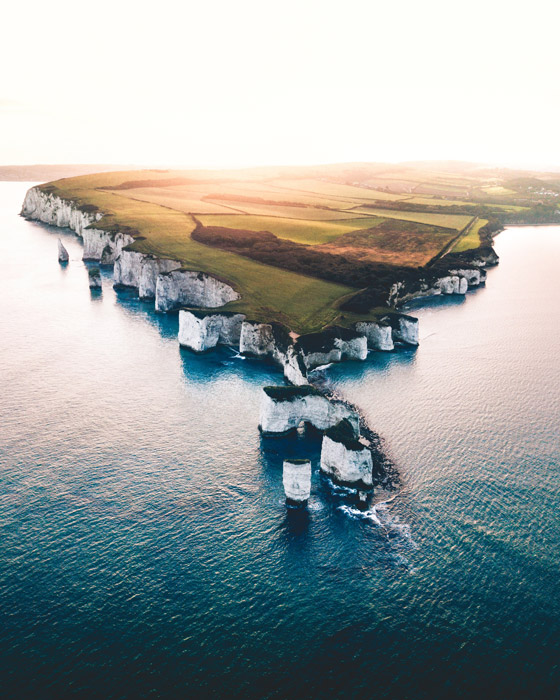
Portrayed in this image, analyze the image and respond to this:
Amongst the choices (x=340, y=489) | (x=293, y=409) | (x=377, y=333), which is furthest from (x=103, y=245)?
(x=340, y=489)

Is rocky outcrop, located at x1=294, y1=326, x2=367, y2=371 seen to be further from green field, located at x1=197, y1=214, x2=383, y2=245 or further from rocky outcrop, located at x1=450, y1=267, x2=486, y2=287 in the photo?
green field, located at x1=197, y1=214, x2=383, y2=245

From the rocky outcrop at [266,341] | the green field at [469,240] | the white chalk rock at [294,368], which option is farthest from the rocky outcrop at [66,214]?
the white chalk rock at [294,368]

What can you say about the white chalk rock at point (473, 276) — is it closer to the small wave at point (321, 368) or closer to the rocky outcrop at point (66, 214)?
the small wave at point (321, 368)

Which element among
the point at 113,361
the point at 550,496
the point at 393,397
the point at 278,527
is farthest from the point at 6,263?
the point at 550,496

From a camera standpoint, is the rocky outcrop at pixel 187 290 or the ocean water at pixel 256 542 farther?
the rocky outcrop at pixel 187 290

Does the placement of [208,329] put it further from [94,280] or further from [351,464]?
[94,280]

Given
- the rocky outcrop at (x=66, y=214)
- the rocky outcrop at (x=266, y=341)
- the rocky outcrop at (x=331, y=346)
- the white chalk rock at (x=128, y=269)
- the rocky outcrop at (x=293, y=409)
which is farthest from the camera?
the rocky outcrop at (x=66, y=214)
